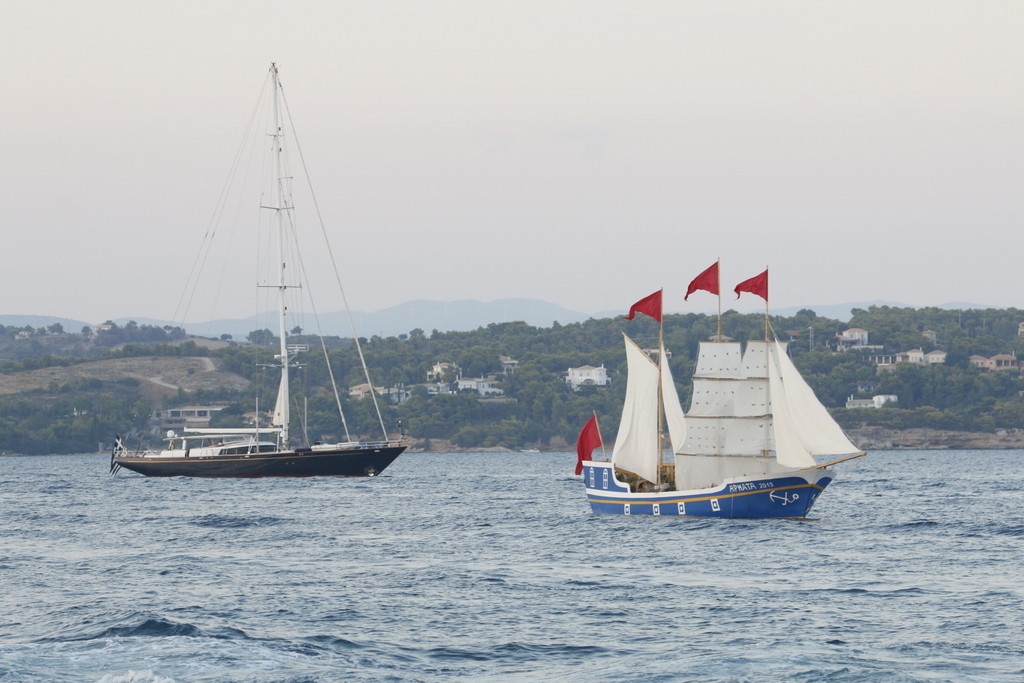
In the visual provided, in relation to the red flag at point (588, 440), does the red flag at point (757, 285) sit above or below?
above

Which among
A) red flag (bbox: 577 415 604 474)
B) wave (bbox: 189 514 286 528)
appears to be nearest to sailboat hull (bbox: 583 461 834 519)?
red flag (bbox: 577 415 604 474)

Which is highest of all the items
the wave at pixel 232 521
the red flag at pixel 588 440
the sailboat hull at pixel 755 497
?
the red flag at pixel 588 440

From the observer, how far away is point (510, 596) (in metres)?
39.2

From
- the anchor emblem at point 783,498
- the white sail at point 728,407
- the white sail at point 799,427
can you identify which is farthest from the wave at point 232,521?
the white sail at point 799,427

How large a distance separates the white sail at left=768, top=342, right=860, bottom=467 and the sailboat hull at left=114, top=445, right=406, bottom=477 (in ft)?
164

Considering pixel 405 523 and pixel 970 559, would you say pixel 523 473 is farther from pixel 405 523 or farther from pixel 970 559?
pixel 970 559

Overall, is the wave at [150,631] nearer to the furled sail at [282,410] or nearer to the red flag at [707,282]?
the red flag at [707,282]

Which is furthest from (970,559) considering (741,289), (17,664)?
(17,664)

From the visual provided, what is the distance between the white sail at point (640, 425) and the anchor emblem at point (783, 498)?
5.76m

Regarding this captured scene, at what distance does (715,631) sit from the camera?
1300 inches

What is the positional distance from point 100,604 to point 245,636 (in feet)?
23.3

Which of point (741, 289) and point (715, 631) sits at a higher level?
point (741, 289)

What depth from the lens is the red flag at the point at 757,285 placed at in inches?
2341

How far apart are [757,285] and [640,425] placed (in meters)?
7.91
